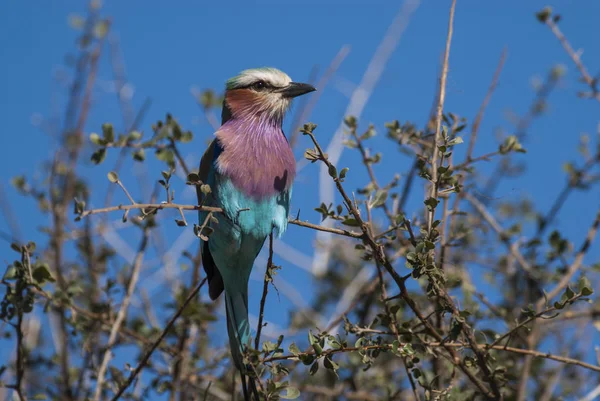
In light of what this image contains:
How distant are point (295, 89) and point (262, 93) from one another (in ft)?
0.53

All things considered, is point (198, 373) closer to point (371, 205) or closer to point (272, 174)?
point (272, 174)

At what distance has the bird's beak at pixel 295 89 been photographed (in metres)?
3.51

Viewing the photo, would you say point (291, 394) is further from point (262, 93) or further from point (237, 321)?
point (262, 93)

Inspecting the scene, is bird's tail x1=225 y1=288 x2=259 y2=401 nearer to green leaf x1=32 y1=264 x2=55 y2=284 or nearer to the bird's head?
green leaf x1=32 y1=264 x2=55 y2=284

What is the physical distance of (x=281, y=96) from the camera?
3590mm

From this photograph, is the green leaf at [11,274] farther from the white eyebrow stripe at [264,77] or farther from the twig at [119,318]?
the white eyebrow stripe at [264,77]

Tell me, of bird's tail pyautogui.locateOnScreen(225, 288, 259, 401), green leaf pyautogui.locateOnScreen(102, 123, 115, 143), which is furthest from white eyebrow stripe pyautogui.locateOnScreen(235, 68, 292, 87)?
bird's tail pyautogui.locateOnScreen(225, 288, 259, 401)

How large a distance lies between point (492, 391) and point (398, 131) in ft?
3.71

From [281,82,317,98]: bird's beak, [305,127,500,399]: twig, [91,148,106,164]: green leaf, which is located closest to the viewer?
[305,127,500,399]: twig

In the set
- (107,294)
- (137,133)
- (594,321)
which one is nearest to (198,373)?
(107,294)

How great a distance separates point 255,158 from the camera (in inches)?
126

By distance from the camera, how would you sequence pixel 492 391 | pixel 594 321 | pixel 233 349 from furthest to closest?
1. pixel 594 321
2. pixel 233 349
3. pixel 492 391

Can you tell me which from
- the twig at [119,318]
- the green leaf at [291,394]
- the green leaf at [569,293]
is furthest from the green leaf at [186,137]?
the green leaf at [569,293]

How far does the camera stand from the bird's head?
352cm
